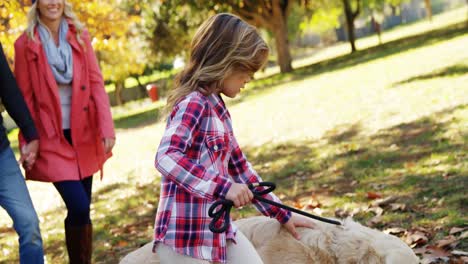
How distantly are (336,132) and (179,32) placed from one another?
28395mm

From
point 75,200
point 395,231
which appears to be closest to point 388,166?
point 395,231

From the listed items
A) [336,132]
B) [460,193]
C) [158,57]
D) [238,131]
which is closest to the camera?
[460,193]

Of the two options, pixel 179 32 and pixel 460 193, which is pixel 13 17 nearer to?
pixel 460 193

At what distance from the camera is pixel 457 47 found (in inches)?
851

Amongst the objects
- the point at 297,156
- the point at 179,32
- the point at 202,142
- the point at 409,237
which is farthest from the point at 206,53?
the point at 179,32

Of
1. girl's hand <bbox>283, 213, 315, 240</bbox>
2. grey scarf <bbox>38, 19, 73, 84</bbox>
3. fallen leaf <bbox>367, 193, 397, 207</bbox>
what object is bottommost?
fallen leaf <bbox>367, 193, 397, 207</bbox>

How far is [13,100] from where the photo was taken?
4.55m

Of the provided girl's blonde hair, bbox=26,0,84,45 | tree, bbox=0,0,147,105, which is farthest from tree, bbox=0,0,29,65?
girl's blonde hair, bbox=26,0,84,45

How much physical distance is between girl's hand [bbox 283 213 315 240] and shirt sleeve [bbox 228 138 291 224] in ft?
0.08

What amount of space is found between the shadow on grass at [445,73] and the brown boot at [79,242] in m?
11.0

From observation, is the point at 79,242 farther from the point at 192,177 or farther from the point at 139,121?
the point at 139,121

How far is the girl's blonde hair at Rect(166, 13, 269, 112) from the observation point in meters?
3.15

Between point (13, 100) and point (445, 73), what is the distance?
12.5 meters

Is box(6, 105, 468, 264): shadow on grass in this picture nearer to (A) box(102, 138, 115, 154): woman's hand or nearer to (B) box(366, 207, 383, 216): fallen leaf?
(B) box(366, 207, 383, 216): fallen leaf
